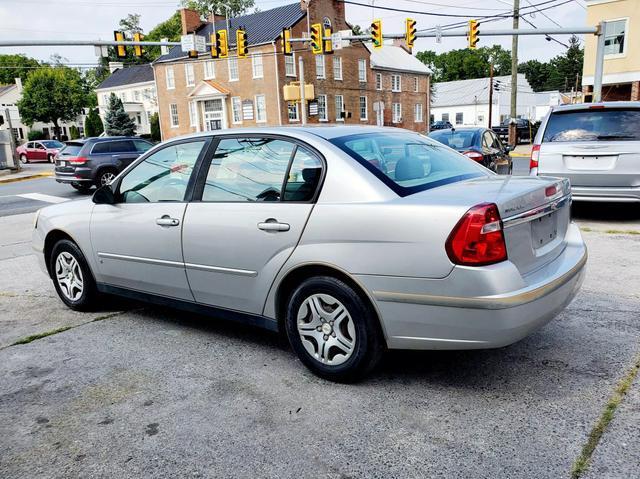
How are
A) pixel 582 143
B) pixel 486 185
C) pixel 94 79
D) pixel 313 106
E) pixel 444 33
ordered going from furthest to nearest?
pixel 94 79 → pixel 313 106 → pixel 444 33 → pixel 582 143 → pixel 486 185

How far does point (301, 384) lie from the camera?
139 inches

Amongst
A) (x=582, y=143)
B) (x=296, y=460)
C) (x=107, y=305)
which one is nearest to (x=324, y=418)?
(x=296, y=460)

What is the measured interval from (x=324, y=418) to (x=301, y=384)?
469 mm

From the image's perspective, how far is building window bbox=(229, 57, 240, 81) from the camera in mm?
41781

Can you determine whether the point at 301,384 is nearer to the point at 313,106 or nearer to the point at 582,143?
the point at 582,143

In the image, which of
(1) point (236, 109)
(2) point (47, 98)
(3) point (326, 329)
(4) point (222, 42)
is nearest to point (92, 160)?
(4) point (222, 42)

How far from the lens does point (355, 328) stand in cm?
331

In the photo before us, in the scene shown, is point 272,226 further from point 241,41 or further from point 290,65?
point 290,65

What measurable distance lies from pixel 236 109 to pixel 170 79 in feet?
26.2

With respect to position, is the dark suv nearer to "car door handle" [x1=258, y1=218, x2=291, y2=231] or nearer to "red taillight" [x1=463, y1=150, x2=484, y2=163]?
"red taillight" [x1=463, y1=150, x2=484, y2=163]

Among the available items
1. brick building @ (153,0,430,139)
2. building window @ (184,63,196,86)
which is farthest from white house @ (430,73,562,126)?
building window @ (184,63,196,86)

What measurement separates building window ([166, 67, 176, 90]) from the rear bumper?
46645mm

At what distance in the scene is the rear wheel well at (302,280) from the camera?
3270 mm

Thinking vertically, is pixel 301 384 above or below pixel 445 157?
below
